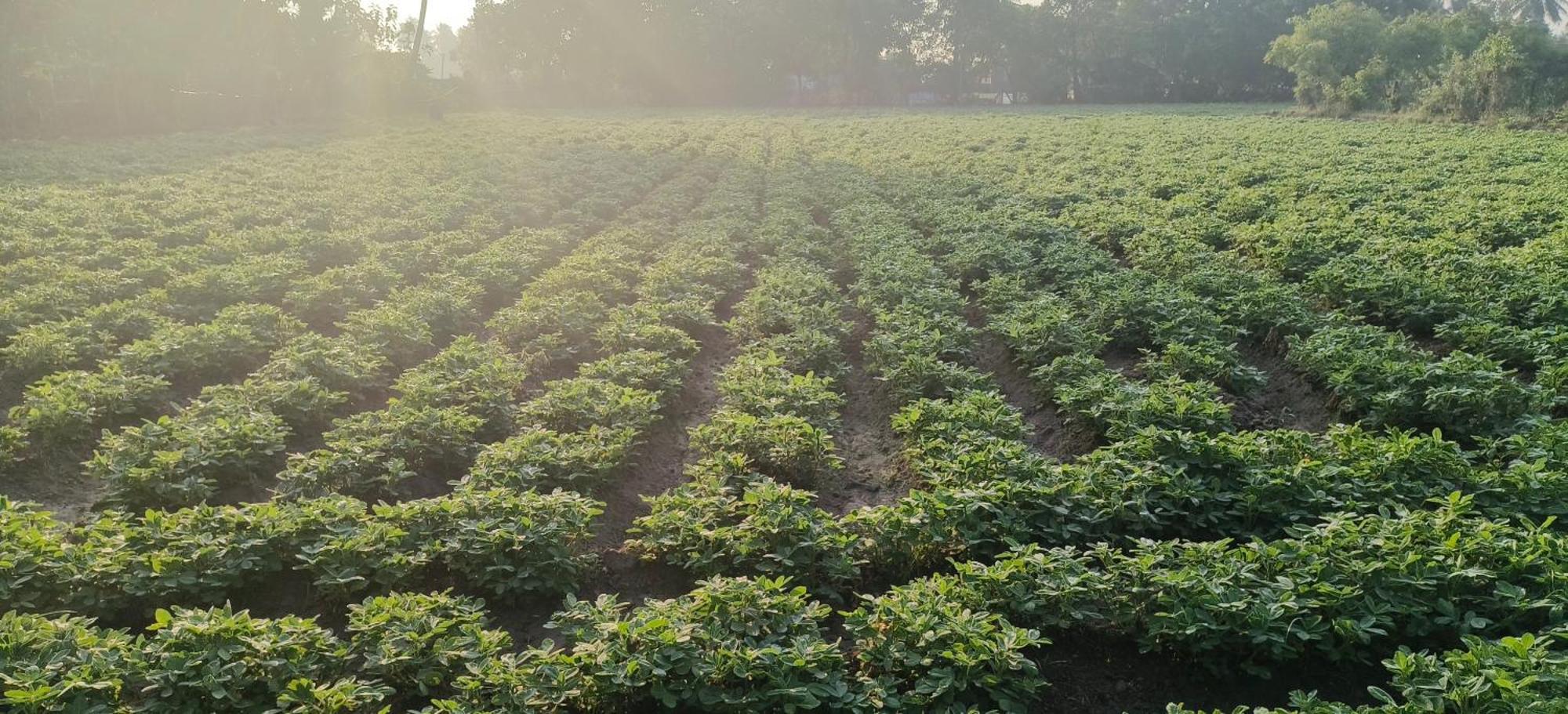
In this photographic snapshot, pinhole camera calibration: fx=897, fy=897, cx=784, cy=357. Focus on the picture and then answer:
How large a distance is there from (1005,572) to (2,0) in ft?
169

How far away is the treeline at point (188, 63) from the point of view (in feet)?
130

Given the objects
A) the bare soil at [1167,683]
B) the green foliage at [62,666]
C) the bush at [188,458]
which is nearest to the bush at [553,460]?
the bush at [188,458]

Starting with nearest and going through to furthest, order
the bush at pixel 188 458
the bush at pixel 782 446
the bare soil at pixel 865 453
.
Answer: the bush at pixel 188 458, the bush at pixel 782 446, the bare soil at pixel 865 453

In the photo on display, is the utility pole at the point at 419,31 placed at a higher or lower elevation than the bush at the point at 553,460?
higher

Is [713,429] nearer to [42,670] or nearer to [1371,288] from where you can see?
[42,670]

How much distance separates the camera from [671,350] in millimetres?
11344

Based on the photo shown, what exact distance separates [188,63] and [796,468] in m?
54.3

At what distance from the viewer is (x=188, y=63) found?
1907 inches

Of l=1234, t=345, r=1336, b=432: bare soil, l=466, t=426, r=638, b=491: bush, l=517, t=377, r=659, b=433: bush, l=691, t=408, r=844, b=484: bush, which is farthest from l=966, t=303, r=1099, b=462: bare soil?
l=466, t=426, r=638, b=491: bush

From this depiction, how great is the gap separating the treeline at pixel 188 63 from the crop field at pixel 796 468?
30060mm

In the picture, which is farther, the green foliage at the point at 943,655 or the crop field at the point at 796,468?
the crop field at the point at 796,468

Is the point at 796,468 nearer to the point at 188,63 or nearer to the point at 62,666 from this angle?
the point at 62,666

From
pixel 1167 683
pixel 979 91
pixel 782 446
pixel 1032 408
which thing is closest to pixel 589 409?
pixel 782 446

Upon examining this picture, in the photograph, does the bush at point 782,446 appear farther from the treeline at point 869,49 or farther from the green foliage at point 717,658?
the treeline at point 869,49
